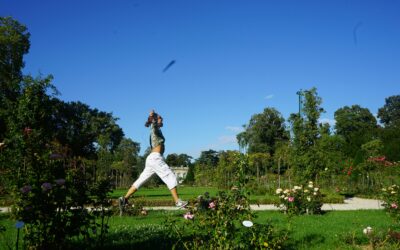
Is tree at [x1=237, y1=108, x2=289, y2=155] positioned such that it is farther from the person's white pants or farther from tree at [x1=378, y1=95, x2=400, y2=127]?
the person's white pants

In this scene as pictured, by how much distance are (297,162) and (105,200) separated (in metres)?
9.96

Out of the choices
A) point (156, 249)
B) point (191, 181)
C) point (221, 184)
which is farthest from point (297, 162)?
point (191, 181)

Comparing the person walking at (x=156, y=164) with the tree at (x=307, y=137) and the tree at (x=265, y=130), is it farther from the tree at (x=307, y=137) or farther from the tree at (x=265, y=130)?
the tree at (x=265, y=130)

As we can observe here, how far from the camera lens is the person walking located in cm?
793

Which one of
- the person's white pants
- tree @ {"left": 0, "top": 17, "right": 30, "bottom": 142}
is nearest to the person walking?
the person's white pants

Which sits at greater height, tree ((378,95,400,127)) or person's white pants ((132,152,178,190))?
tree ((378,95,400,127))

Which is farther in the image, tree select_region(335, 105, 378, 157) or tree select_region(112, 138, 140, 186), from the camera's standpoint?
tree select_region(335, 105, 378, 157)

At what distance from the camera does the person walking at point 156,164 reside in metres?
7.93

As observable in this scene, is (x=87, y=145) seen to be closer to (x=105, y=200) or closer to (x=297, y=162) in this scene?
(x=297, y=162)

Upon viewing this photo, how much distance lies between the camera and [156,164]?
7.98 meters

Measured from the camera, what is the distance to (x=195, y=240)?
4742 mm

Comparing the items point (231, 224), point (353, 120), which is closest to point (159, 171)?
point (231, 224)

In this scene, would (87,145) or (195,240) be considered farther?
(87,145)

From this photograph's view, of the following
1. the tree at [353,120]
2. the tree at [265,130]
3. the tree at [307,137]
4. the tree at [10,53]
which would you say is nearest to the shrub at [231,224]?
the tree at [307,137]
